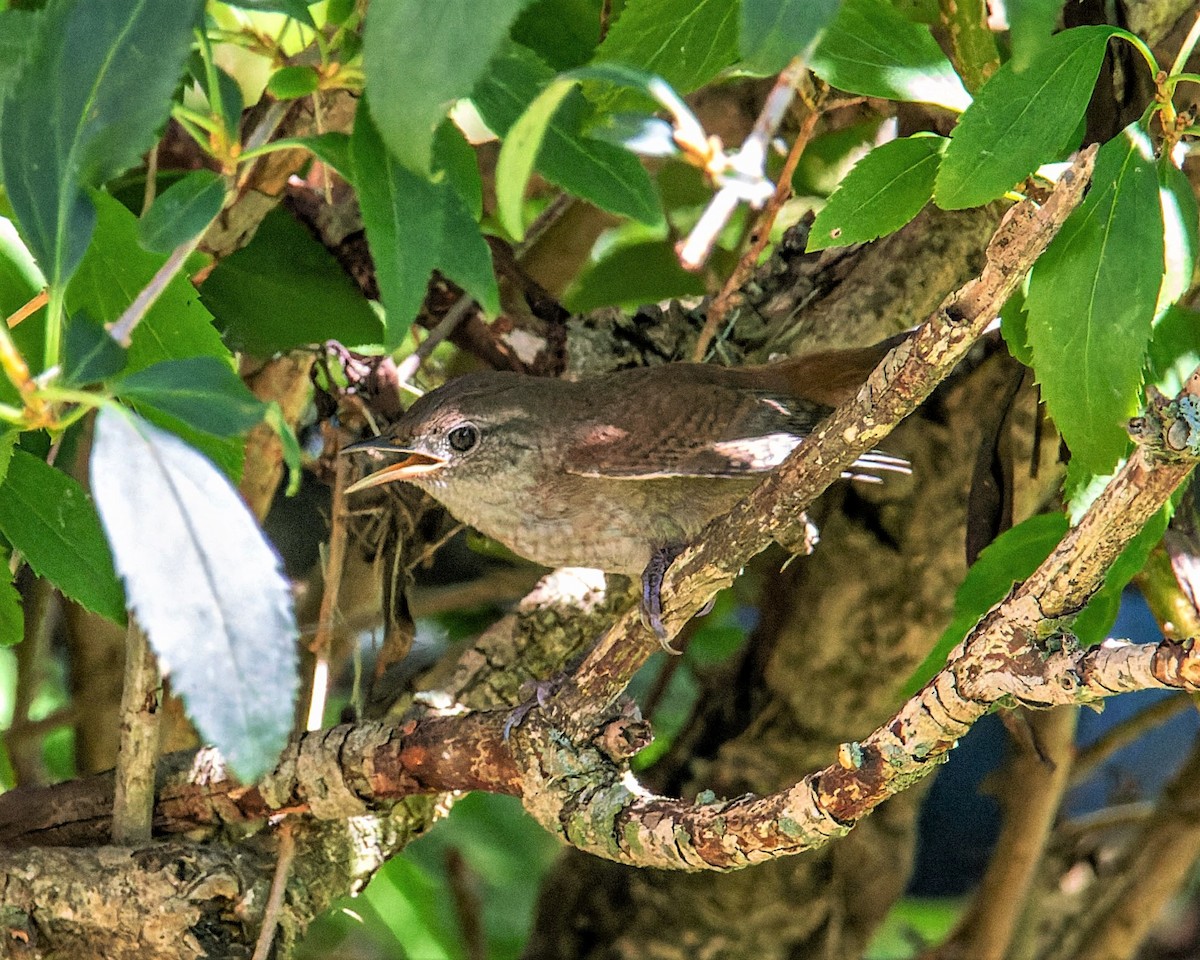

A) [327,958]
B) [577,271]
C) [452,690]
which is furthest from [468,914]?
[577,271]

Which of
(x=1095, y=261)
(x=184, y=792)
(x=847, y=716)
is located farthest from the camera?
(x=847, y=716)

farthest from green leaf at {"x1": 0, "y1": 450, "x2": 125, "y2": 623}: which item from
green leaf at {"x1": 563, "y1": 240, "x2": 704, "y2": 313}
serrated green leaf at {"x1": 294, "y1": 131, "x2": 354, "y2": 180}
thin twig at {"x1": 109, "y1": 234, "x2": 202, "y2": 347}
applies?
green leaf at {"x1": 563, "y1": 240, "x2": 704, "y2": 313}

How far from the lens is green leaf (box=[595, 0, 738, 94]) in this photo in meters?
1.56

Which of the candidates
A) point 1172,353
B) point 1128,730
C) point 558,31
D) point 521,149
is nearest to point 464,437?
point 558,31

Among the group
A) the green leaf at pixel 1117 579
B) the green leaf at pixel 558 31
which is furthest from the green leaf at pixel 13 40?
the green leaf at pixel 1117 579

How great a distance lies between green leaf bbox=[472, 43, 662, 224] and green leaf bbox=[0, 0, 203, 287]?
1.10 feet

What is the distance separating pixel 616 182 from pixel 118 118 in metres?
0.52

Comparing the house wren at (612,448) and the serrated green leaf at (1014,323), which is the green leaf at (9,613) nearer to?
the house wren at (612,448)

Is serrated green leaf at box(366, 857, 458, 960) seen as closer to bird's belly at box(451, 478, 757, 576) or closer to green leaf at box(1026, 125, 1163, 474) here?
bird's belly at box(451, 478, 757, 576)

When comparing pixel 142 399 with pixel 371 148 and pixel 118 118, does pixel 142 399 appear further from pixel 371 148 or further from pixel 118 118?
pixel 371 148

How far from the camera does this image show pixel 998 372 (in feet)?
9.43

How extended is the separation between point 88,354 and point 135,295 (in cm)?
56

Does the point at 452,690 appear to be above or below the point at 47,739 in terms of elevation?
above

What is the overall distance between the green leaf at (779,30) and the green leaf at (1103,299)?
614 mm
